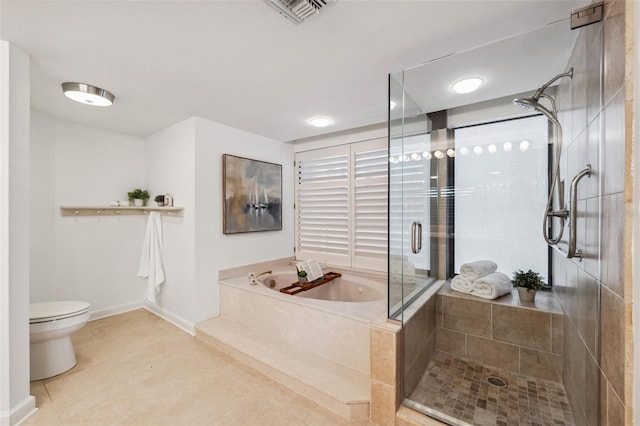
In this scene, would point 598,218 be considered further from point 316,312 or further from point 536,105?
point 316,312

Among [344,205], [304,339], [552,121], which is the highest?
[552,121]

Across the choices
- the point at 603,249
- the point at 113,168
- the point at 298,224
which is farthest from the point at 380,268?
the point at 113,168

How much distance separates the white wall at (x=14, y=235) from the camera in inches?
61.5

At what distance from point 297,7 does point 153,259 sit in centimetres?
297

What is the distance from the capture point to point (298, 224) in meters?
3.87

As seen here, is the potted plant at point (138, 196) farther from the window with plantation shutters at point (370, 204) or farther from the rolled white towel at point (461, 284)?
the rolled white towel at point (461, 284)

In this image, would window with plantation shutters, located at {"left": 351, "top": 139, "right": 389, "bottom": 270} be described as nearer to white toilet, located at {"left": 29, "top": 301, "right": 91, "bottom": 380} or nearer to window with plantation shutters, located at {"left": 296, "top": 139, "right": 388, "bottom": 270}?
window with plantation shutters, located at {"left": 296, "top": 139, "right": 388, "bottom": 270}

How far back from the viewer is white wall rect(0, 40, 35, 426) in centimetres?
156

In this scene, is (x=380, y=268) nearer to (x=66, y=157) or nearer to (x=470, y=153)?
(x=470, y=153)

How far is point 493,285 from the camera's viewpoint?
80.5 inches

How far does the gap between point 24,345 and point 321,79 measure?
8.60 ft

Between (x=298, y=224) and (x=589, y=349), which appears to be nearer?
(x=589, y=349)

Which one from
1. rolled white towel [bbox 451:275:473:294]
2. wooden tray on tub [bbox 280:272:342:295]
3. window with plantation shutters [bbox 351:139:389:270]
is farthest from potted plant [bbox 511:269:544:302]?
wooden tray on tub [bbox 280:272:342:295]

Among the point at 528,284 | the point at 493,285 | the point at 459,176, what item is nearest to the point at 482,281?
the point at 493,285
